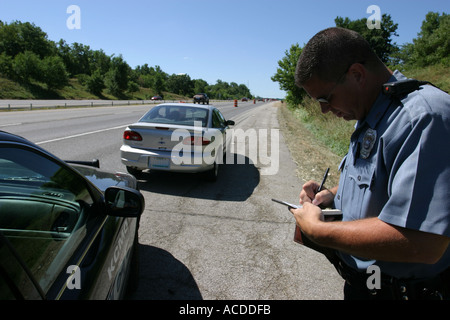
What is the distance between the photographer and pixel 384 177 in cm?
118

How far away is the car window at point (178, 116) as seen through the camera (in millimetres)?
6047

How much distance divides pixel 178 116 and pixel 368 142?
5.30 m

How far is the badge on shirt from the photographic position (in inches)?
48.7

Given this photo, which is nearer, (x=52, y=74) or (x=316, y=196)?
(x=316, y=196)

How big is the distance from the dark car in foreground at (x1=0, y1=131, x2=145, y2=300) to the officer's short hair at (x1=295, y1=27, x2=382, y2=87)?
133cm

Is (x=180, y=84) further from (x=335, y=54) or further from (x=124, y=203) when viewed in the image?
(x=335, y=54)

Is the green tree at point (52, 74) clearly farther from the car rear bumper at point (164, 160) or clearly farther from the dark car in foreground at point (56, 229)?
the dark car in foreground at point (56, 229)

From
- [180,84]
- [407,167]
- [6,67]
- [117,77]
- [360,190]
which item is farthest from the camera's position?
[180,84]

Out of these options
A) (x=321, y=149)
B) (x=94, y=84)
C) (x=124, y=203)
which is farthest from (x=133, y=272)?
(x=94, y=84)

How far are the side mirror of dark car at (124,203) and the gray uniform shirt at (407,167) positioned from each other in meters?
1.28

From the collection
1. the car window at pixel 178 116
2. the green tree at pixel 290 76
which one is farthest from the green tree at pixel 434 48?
the car window at pixel 178 116
